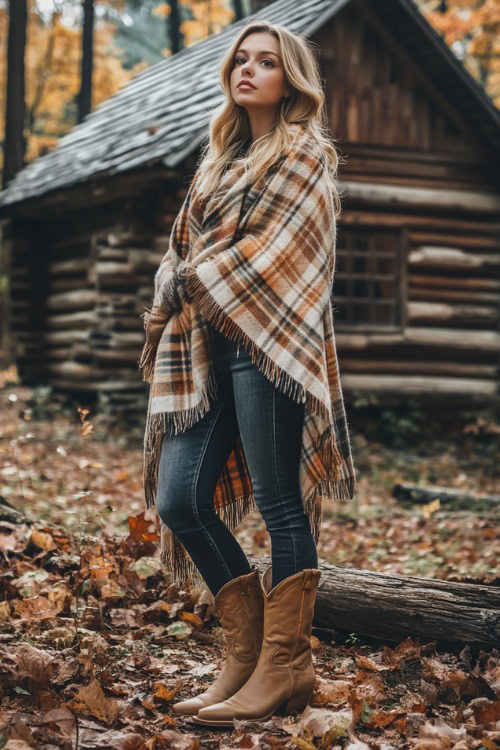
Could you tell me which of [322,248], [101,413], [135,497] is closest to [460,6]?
[101,413]

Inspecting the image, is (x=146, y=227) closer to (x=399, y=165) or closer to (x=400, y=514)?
(x=399, y=165)

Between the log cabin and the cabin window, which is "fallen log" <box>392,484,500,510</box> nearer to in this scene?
the log cabin

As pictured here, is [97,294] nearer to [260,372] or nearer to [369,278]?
[369,278]

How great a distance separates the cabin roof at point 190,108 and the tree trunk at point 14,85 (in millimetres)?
4119

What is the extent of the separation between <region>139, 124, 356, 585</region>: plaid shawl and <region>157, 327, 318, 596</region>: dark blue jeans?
46 mm

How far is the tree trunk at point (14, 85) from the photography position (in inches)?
612

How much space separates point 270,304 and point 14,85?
1472 cm

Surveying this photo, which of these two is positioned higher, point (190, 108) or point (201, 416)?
point (190, 108)

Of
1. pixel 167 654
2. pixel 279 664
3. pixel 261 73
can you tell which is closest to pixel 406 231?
pixel 261 73

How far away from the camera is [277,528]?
2.67m

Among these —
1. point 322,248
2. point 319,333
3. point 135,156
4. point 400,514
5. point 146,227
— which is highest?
point 135,156

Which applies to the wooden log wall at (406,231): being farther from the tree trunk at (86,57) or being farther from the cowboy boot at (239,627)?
the tree trunk at (86,57)

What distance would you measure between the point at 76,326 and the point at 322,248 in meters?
9.46

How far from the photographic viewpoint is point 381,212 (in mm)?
10250
